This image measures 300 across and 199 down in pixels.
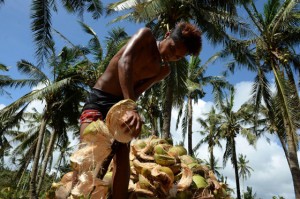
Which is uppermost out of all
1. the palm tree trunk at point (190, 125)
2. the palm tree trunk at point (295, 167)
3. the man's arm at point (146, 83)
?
the palm tree trunk at point (190, 125)

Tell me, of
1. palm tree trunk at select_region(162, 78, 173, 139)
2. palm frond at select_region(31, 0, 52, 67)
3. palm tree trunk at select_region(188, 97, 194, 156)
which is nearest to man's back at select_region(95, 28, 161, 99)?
palm frond at select_region(31, 0, 52, 67)

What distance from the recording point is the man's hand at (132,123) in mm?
1585

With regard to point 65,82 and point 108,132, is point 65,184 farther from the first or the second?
point 65,82

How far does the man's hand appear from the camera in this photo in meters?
1.59

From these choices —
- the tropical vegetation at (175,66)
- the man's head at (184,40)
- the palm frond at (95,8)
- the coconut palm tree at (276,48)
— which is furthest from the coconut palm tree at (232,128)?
the man's head at (184,40)

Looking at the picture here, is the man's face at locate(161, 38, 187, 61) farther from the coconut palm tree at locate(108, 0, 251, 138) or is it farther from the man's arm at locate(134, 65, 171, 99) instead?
the coconut palm tree at locate(108, 0, 251, 138)

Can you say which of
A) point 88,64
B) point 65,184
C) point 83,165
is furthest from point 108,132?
point 88,64

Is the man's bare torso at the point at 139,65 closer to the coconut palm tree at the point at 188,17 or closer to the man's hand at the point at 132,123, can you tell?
the man's hand at the point at 132,123

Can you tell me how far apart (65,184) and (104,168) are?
0.29 meters

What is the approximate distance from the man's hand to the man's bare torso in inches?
19.8

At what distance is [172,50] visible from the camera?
2.35 metres

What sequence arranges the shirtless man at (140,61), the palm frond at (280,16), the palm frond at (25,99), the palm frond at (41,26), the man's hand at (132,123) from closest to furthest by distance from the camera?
the man's hand at (132,123) < the shirtless man at (140,61) < the palm frond at (41,26) < the palm frond at (25,99) < the palm frond at (280,16)

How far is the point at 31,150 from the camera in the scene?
59.5 feet

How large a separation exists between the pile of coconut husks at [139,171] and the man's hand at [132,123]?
3 cm
